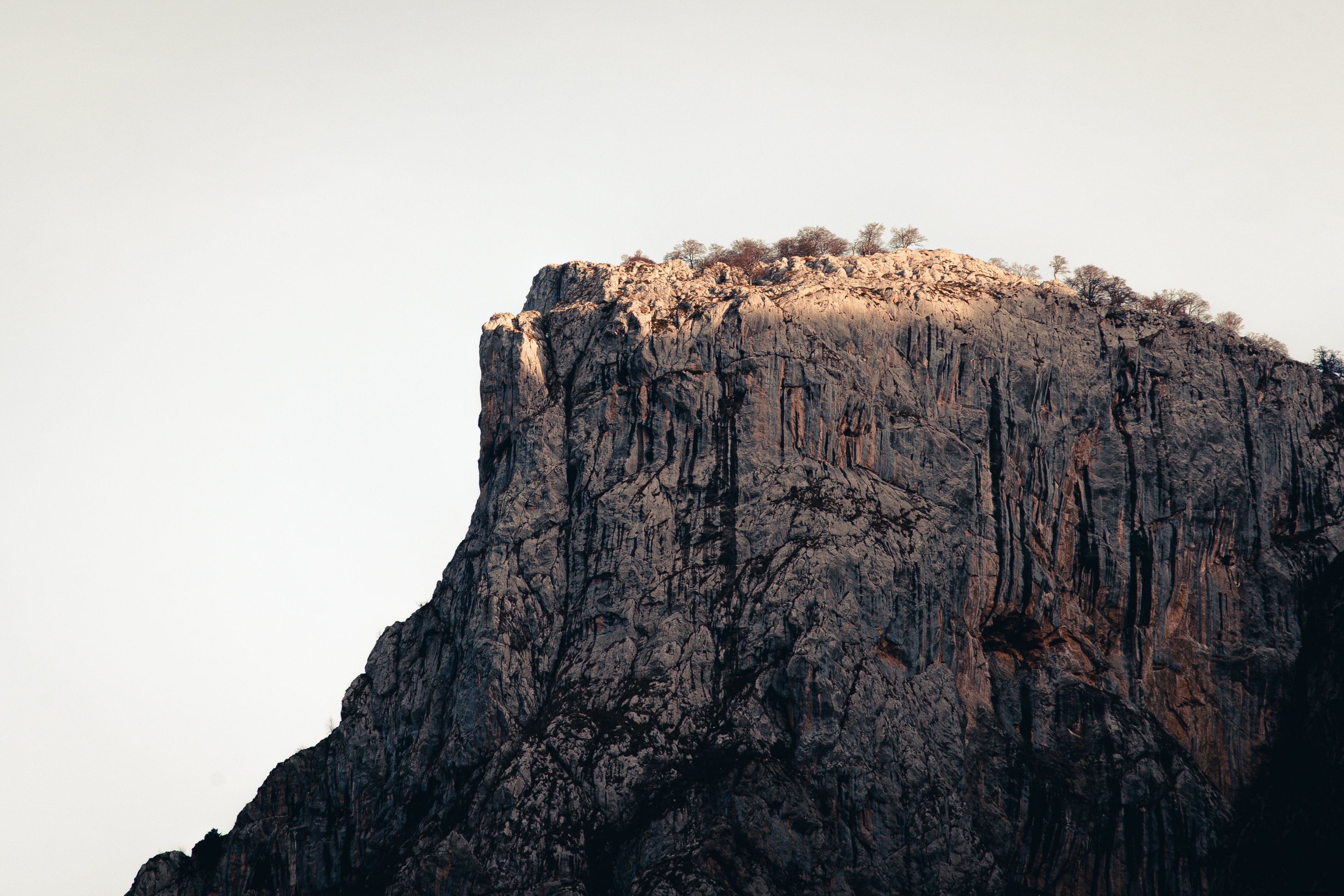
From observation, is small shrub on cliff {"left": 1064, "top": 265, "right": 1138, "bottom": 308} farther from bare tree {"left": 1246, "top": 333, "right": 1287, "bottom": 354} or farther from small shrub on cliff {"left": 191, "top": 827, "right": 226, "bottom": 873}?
small shrub on cliff {"left": 191, "top": 827, "right": 226, "bottom": 873}

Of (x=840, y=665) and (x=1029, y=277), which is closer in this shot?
(x=840, y=665)

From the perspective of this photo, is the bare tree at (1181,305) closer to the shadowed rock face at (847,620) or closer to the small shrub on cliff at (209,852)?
the shadowed rock face at (847,620)

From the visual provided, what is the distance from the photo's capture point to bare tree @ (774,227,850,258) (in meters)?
140

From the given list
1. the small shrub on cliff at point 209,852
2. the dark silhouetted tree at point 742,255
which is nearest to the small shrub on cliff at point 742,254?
the dark silhouetted tree at point 742,255

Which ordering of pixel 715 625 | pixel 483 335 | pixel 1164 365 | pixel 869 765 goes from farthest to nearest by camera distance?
1. pixel 483 335
2. pixel 1164 365
3. pixel 715 625
4. pixel 869 765

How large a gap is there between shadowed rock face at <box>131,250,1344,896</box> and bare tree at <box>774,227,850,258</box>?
20.2 m

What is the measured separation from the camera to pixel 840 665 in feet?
324

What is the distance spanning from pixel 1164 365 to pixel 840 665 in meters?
37.9

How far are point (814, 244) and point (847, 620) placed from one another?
5083cm

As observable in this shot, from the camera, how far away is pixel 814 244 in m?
140

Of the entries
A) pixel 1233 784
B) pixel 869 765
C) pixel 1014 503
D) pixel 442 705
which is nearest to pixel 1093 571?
pixel 1014 503

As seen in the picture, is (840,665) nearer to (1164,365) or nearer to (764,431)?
(764,431)

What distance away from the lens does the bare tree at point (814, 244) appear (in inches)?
5507


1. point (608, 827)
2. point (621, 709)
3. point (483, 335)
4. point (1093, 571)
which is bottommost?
point (608, 827)
